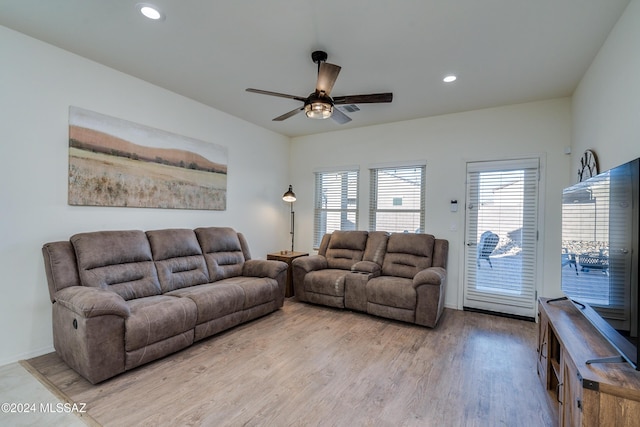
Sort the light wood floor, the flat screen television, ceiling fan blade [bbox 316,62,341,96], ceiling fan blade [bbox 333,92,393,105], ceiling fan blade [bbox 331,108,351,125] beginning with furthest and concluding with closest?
ceiling fan blade [bbox 331,108,351,125] < ceiling fan blade [bbox 333,92,393,105] < ceiling fan blade [bbox 316,62,341,96] < the light wood floor < the flat screen television

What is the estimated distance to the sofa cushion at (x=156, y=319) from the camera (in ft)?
7.86

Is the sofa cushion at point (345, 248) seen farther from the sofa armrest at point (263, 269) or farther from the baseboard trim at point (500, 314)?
the baseboard trim at point (500, 314)

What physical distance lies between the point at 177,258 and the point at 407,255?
3.04 meters

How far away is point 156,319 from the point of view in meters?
2.53

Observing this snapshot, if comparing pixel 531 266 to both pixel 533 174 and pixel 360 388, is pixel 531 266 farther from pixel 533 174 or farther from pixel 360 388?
pixel 360 388

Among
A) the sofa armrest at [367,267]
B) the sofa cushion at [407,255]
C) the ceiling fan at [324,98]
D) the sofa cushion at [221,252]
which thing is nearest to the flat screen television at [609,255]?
the ceiling fan at [324,98]

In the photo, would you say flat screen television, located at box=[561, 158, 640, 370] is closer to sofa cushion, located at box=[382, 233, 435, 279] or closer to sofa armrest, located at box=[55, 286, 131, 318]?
sofa cushion, located at box=[382, 233, 435, 279]

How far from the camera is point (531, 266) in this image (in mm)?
3855

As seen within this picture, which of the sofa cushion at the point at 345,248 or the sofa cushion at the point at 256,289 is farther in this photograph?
the sofa cushion at the point at 345,248

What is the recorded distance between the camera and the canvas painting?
300cm

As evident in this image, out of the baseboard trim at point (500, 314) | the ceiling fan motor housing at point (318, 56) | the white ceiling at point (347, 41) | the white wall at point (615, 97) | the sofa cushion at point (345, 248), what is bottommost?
the baseboard trim at point (500, 314)

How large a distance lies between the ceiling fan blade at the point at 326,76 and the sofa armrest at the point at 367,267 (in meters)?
2.45

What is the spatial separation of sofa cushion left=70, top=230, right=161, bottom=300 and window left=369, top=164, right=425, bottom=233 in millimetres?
3343

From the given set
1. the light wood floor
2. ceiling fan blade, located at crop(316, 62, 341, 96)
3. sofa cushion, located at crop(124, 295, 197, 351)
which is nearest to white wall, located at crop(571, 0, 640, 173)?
the light wood floor
